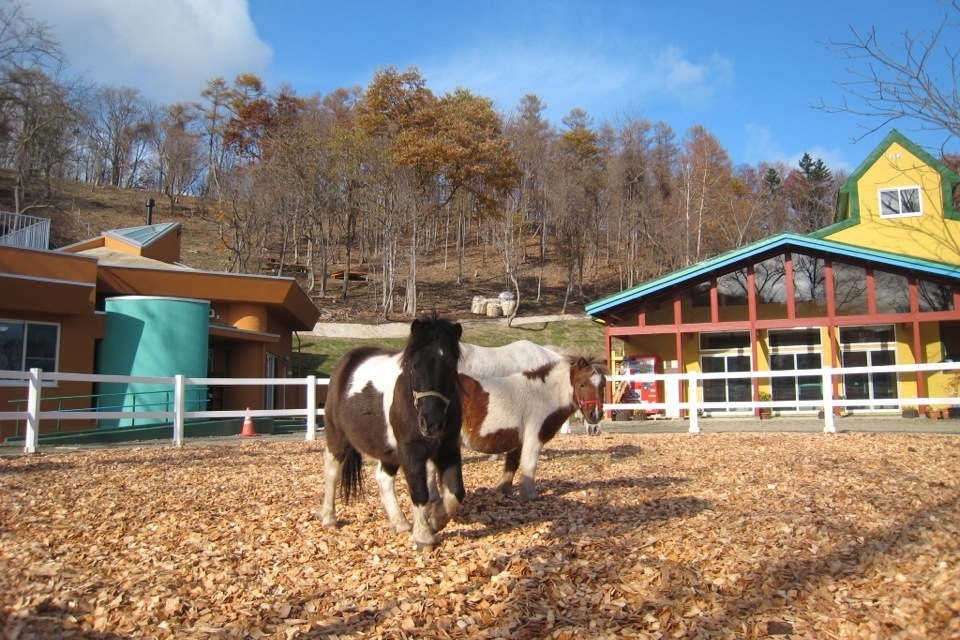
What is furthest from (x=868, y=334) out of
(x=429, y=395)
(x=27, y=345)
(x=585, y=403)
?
(x=27, y=345)

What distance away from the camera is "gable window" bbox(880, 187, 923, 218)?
2533 cm

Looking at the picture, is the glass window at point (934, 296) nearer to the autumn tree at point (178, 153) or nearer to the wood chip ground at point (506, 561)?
the wood chip ground at point (506, 561)

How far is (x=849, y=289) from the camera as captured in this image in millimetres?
23047

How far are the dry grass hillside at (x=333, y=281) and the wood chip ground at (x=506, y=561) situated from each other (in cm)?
3184

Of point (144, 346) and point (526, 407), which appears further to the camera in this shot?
point (144, 346)

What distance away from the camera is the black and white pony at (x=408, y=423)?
16.7 feet

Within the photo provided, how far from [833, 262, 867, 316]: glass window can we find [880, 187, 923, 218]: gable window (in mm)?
4164

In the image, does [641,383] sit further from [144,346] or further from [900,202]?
[144,346]

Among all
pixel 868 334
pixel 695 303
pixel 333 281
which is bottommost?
pixel 868 334

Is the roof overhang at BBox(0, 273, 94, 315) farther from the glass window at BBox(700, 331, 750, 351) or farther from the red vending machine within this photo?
the glass window at BBox(700, 331, 750, 351)

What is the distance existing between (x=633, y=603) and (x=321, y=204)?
3921 cm

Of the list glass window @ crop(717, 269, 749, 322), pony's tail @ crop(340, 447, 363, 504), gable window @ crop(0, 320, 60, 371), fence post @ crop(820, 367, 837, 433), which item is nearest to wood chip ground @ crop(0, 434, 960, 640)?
pony's tail @ crop(340, 447, 363, 504)

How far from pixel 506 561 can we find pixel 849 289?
2186 cm

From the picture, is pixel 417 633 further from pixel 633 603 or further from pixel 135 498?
pixel 135 498
